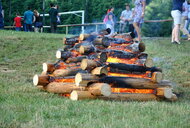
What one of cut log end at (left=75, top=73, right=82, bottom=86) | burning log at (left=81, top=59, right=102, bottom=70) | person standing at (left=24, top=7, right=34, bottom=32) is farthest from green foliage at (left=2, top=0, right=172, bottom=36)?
cut log end at (left=75, top=73, right=82, bottom=86)

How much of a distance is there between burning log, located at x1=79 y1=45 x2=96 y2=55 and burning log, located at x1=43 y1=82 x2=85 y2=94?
26.9 inches

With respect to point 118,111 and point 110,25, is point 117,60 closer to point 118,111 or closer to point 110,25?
point 118,111

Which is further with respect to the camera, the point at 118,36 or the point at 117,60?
the point at 118,36

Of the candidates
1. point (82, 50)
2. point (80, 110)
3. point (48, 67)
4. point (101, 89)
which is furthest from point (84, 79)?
point (48, 67)

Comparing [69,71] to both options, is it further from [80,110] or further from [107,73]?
[80,110]

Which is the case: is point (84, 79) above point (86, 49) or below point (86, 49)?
below

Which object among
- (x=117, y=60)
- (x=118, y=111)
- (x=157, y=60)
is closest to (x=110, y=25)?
(x=157, y=60)

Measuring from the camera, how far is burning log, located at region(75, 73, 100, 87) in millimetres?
6906

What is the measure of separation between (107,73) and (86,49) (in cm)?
81

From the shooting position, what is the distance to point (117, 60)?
7.47 meters

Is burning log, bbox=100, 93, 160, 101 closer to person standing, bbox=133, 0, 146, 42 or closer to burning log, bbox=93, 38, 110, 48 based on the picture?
burning log, bbox=93, 38, 110, 48

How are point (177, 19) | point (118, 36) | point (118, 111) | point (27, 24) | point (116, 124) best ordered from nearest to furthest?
1. point (116, 124)
2. point (118, 111)
3. point (118, 36)
4. point (177, 19)
5. point (27, 24)

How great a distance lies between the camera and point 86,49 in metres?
7.57

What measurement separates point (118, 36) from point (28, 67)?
16.6ft
